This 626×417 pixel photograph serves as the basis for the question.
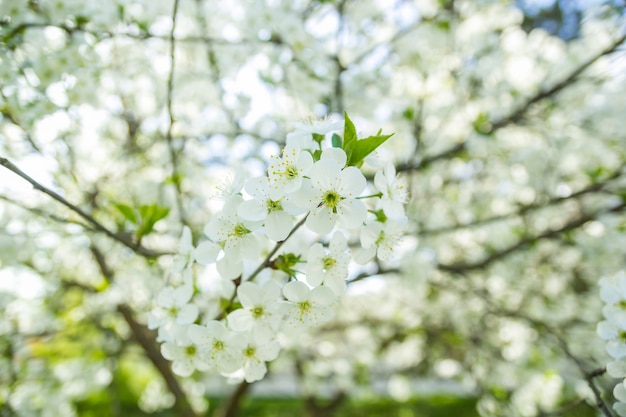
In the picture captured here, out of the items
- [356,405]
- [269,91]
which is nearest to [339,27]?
[269,91]

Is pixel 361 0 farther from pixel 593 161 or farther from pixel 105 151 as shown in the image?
pixel 593 161

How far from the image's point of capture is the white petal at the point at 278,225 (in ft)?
3.40

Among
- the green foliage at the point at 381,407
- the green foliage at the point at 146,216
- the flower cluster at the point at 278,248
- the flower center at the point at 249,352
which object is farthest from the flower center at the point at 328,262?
the green foliage at the point at 381,407

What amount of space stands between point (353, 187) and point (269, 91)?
6.63ft

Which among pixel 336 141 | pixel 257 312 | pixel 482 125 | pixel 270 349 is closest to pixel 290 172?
pixel 336 141

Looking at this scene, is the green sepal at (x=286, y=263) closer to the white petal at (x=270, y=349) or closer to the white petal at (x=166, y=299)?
the white petal at (x=270, y=349)

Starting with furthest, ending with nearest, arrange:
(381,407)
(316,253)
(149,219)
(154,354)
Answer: (381,407) → (154,354) → (149,219) → (316,253)

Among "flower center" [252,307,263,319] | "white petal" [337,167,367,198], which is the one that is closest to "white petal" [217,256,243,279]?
"flower center" [252,307,263,319]

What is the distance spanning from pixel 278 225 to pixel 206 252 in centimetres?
24

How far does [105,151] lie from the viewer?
3170mm

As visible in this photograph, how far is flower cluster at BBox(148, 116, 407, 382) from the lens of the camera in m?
1.03

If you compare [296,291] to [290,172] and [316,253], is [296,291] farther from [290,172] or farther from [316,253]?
[290,172]

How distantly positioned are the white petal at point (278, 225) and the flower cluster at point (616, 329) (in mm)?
998

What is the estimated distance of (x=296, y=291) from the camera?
1.13 meters
